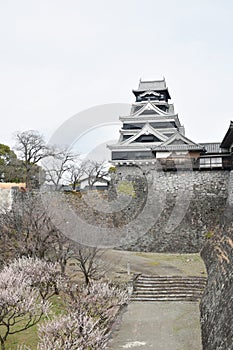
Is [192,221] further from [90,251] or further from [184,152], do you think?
[90,251]

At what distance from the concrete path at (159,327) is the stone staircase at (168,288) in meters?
0.44

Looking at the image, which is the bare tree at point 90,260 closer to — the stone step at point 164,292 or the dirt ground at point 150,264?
the dirt ground at point 150,264

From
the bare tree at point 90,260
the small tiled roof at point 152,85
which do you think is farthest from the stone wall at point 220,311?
the small tiled roof at point 152,85

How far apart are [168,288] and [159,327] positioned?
3.24 meters

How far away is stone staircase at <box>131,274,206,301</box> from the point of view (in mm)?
12031

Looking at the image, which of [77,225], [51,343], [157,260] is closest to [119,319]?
[51,343]

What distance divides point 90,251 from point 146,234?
685cm

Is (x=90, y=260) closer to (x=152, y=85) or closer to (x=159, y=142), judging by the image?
(x=159, y=142)

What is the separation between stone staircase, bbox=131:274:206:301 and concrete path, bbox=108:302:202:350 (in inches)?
17.3

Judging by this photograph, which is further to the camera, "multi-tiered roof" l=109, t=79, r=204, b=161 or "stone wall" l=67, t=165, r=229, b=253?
"multi-tiered roof" l=109, t=79, r=204, b=161

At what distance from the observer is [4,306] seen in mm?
7910

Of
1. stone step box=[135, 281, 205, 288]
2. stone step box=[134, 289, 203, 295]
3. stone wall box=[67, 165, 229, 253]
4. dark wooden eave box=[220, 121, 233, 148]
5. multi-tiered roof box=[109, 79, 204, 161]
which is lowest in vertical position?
stone step box=[134, 289, 203, 295]

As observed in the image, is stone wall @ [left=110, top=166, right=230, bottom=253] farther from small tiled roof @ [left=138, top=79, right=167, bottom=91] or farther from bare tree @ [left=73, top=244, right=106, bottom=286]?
small tiled roof @ [left=138, top=79, right=167, bottom=91]

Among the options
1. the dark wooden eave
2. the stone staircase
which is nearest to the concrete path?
the stone staircase
